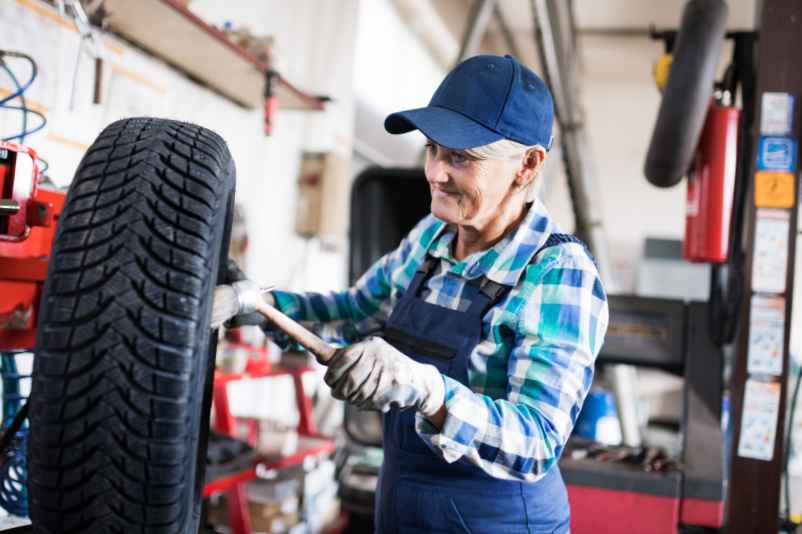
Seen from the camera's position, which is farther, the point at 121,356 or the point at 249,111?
the point at 249,111

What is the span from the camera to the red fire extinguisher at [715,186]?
7.02 ft

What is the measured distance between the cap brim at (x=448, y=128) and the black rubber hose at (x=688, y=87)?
1.18 metres

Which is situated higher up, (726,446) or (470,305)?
(470,305)

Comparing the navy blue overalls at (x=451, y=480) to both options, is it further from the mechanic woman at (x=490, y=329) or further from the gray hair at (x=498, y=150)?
the gray hair at (x=498, y=150)

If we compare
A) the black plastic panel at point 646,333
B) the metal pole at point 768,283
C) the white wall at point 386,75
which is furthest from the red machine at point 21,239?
the white wall at point 386,75

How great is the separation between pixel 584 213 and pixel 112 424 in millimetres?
3049

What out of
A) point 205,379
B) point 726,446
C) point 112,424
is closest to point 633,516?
point 726,446

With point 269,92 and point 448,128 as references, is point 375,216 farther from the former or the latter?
point 448,128

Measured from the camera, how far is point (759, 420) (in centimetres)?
203

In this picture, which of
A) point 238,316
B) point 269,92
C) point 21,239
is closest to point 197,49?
point 269,92

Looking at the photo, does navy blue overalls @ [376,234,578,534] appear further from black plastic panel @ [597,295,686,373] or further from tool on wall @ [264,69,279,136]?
tool on wall @ [264,69,279,136]

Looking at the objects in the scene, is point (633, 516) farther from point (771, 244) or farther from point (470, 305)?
point (470, 305)

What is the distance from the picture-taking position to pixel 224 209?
94 cm

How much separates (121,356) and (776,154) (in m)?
1.88
